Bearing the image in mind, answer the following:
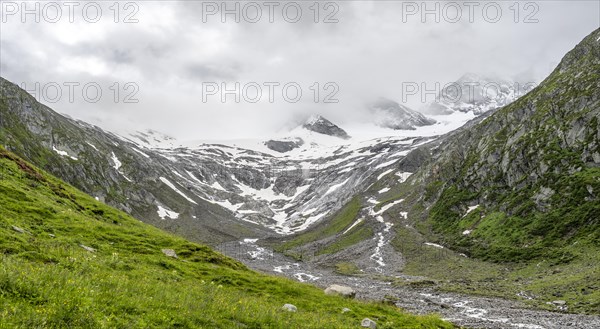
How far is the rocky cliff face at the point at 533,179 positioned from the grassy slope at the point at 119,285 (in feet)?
262

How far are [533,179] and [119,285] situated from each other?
129 m

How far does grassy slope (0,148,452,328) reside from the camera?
11625mm

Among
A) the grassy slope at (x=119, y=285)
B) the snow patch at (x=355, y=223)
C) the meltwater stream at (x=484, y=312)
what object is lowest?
the snow patch at (x=355, y=223)

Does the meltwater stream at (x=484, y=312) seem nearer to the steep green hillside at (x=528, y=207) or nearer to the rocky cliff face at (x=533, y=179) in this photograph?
the steep green hillside at (x=528, y=207)

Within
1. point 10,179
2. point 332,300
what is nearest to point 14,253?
point 332,300

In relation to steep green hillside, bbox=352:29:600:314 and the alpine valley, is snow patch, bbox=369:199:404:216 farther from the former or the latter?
steep green hillside, bbox=352:29:600:314

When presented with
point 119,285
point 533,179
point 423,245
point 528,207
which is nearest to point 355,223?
point 423,245

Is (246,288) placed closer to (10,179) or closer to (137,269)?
(137,269)

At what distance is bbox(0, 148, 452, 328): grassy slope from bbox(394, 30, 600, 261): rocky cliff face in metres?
79.9

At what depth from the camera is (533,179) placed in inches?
4594

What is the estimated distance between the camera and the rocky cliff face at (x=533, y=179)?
Answer: 92875mm

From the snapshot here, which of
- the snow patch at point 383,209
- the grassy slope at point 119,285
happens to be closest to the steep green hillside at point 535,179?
the snow patch at point 383,209

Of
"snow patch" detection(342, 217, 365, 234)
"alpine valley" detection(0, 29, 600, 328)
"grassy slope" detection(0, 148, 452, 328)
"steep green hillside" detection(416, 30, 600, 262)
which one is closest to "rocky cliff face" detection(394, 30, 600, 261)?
"steep green hillside" detection(416, 30, 600, 262)

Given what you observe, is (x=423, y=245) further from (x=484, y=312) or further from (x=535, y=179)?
(x=484, y=312)
